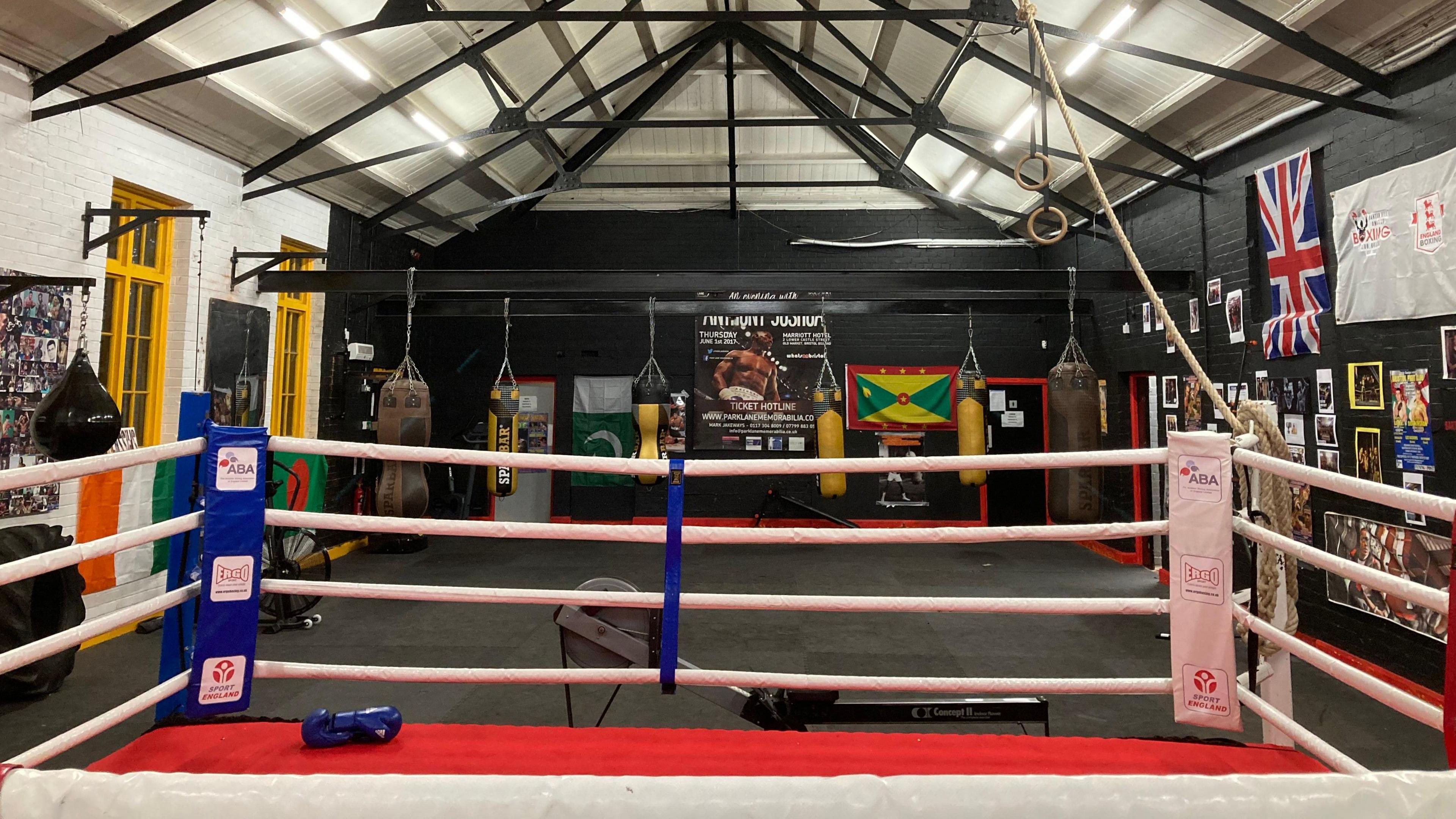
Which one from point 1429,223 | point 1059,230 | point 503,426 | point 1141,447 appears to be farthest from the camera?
point 1141,447

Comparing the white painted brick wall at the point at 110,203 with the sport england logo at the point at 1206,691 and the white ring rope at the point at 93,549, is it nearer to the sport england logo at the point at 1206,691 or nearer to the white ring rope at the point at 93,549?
the white ring rope at the point at 93,549

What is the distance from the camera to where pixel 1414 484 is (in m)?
3.41

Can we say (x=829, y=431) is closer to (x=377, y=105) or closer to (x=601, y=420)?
(x=601, y=420)

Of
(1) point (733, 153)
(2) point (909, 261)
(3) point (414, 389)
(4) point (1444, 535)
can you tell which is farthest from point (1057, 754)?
(2) point (909, 261)

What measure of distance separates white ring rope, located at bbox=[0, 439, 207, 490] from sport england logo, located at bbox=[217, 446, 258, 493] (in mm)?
58

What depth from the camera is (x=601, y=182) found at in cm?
773

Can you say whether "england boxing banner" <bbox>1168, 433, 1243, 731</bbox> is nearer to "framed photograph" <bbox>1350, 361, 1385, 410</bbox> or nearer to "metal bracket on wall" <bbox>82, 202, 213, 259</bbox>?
"framed photograph" <bbox>1350, 361, 1385, 410</bbox>

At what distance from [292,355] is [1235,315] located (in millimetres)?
7721

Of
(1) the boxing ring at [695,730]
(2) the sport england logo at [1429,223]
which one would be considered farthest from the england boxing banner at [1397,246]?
(1) the boxing ring at [695,730]

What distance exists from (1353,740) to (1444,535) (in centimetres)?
113

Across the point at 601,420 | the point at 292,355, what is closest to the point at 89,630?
the point at 292,355

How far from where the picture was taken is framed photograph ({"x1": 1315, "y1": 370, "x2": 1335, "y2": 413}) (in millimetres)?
3916

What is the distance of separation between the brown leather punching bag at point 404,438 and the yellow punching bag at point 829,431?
9.16 feet

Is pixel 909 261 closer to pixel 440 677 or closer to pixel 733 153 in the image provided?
pixel 733 153
